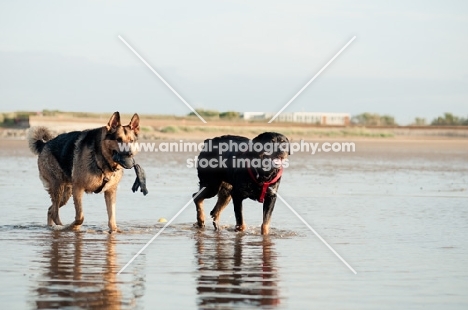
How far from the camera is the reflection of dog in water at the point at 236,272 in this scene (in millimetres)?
8352

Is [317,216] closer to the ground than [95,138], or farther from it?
closer to the ground

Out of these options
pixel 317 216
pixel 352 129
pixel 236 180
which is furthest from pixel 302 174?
pixel 352 129

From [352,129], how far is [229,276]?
5444 cm

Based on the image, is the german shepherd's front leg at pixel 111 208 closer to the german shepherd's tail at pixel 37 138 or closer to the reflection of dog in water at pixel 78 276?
the reflection of dog in water at pixel 78 276

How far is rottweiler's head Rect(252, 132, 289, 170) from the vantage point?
1296 cm

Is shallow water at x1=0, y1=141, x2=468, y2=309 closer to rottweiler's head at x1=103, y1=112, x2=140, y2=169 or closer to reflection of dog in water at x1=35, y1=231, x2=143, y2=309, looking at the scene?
reflection of dog in water at x1=35, y1=231, x2=143, y2=309

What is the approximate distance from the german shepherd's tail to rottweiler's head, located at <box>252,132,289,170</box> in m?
3.61

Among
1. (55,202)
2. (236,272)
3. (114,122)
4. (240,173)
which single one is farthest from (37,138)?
(236,272)

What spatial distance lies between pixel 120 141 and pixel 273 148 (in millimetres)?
2046

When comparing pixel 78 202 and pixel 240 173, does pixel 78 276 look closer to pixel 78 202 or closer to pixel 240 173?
pixel 78 202

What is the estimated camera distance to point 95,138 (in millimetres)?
13328

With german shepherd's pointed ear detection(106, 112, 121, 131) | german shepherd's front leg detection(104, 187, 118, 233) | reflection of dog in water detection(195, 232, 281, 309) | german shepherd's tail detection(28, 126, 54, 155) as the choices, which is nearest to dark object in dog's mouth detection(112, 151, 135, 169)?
german shepherd's pointed ear detection(106, 112, 121, 131)

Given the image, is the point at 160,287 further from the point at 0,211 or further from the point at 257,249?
the point at 0,211

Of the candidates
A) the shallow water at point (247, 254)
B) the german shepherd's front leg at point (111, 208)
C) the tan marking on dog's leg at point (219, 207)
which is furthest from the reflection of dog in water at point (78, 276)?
the tan marking on dog's leg at point (219, 207)
